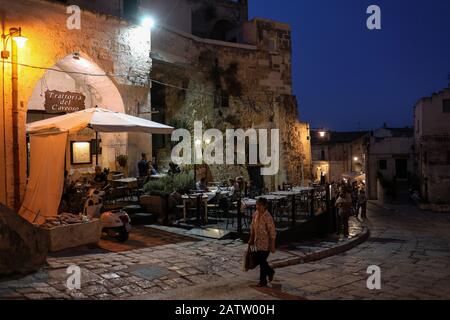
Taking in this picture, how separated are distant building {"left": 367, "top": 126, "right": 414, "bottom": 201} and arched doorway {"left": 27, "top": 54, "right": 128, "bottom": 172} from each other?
26.4 m

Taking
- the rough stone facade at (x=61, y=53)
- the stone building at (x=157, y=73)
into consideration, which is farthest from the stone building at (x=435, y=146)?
the rough stone facade at (x=61, y=53)

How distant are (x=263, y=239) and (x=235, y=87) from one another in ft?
52.8

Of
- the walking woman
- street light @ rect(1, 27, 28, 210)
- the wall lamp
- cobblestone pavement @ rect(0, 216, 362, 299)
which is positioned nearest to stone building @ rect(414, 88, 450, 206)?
cobblestone pavement @ rect(0, 216, 362, 299)

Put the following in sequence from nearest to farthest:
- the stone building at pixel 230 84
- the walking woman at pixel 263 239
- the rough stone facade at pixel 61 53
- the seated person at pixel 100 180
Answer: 1. the walking woman at pixel 263 239
2. the seated person at pixel 100 180
3. the rough stone facade at pixel 61 53
4. the stone building at pixel 230 84

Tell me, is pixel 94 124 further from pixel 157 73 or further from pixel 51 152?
pixel 157 73

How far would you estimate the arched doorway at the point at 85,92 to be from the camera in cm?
1352

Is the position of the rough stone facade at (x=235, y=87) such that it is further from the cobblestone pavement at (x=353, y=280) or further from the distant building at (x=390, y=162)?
the distant building at (x=390, y=162)

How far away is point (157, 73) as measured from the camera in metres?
18.8

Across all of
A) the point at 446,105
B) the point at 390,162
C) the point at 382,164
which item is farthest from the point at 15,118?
the point at 390,162

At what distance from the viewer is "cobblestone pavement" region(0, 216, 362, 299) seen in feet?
19.4

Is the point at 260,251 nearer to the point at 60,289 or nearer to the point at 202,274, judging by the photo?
the point at 202,274

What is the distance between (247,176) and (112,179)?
31.2ft

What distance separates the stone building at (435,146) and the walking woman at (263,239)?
26.0m

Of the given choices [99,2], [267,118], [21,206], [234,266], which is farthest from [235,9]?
[234,266]
